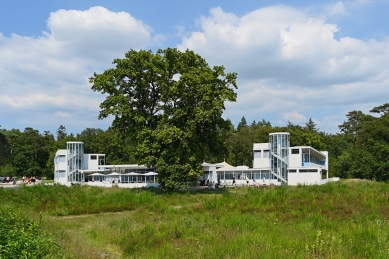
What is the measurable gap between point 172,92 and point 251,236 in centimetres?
2496

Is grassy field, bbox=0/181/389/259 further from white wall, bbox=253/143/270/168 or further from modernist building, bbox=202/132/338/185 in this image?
white wall, bbox=253/143/270/168

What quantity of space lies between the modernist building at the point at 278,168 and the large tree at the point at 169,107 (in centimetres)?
1346

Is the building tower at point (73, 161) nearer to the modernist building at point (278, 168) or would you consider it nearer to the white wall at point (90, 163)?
the white wall at point (90, 163)

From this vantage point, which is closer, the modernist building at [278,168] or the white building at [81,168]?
the modernist building at [278,168]

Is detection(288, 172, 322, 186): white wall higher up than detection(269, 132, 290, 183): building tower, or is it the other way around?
detection(269, 132, 290, 183): building tower

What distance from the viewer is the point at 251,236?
13.3 meters

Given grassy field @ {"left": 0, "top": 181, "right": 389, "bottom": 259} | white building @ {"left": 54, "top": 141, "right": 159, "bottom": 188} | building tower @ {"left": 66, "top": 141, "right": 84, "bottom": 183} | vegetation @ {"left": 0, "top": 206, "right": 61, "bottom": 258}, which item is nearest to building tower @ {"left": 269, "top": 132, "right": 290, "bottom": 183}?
white building @ {"left": 54, "top": 141, "right": 159, "bottom": 188}

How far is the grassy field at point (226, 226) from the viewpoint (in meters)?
11.5

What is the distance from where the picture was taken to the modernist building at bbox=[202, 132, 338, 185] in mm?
47594

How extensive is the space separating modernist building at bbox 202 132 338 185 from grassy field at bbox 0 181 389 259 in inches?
721

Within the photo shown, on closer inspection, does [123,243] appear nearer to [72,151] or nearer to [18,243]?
[18,243]

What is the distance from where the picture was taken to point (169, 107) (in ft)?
128

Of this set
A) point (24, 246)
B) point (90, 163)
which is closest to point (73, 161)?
point (90, 163)

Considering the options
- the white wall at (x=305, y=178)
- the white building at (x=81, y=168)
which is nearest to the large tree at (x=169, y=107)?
the white wall at (x=305, y=178)
